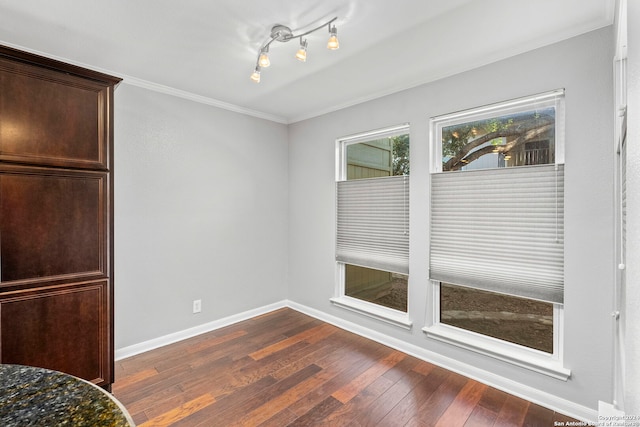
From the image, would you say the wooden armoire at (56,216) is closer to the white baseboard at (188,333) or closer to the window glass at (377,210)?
the white baseboard at (188,333)

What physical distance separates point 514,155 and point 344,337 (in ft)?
7.55

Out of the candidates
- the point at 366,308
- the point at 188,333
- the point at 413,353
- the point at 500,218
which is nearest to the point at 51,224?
the point at 188,333

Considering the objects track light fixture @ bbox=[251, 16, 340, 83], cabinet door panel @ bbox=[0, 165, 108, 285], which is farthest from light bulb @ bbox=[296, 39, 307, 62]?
cabinet door panel @ bbox=[0, 165, 108, 285]

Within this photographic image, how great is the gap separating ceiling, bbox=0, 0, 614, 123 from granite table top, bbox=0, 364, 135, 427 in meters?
1.88

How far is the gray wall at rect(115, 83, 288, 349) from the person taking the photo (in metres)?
2.74

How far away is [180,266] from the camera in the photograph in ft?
10.1

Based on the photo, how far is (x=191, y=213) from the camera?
124 inches

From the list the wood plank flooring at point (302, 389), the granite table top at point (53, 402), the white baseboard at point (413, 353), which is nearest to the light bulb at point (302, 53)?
the granite table top at point (53, 402)

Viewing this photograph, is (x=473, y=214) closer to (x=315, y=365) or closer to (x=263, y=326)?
(x=315, y=365)

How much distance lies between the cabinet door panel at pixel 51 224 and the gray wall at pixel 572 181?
249 centimetres

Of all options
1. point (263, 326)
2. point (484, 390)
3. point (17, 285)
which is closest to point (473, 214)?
point (484, 390)

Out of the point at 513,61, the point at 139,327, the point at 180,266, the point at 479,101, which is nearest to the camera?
the point at 513,61

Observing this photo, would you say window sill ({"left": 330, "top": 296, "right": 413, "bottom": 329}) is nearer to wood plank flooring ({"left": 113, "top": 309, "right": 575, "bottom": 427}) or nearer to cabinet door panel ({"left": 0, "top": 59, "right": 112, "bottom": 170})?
wood plank flooring ({"left": 113, "top": 309, "right": 575, "bottom": 427})

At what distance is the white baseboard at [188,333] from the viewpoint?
274cm
